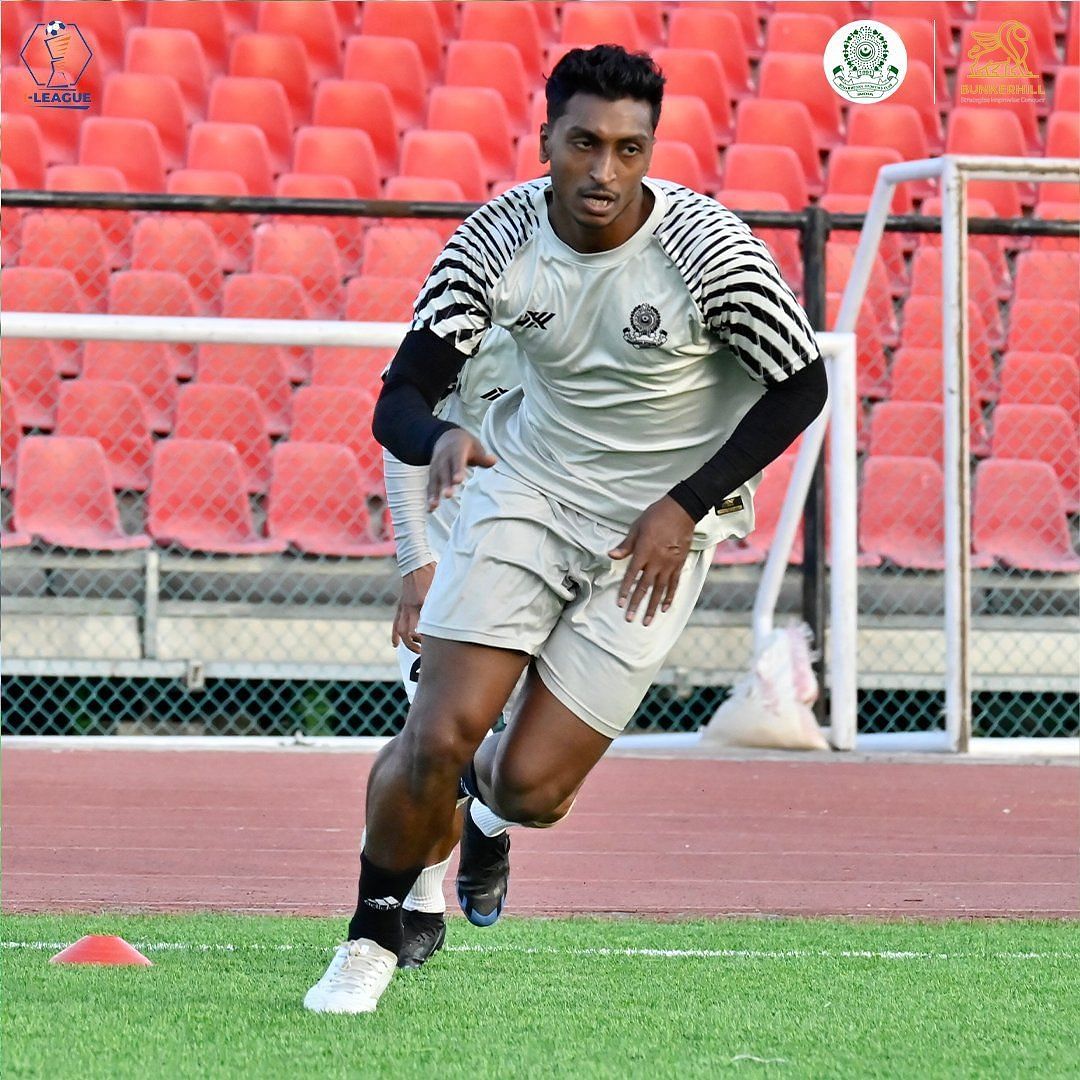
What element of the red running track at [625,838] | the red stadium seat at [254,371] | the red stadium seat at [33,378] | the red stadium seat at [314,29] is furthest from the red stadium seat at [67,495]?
the red stadium seat at [314,29]

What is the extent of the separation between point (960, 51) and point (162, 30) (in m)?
5.15

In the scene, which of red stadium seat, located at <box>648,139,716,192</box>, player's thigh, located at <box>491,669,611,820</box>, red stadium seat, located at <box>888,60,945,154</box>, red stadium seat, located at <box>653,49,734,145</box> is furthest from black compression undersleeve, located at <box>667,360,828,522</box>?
red stadium seat, located at <box>888,60,945,154</box>

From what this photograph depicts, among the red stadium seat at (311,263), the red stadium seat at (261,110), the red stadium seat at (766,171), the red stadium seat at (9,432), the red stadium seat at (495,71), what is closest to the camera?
the red stadium seat at (9,432)

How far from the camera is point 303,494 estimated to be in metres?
8.74

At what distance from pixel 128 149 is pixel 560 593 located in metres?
7.88

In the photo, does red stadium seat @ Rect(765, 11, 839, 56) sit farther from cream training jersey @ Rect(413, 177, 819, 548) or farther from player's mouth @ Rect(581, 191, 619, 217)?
player's mouth @ Rect(581, 191, 619, 217)

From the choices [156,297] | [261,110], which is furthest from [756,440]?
[261,110]

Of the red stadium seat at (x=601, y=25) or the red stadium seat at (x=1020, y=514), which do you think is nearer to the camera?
the red stadium seat at (x=1020, y=514)

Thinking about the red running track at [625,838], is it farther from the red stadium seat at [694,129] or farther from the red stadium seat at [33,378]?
the red stadium seat at [694,129]

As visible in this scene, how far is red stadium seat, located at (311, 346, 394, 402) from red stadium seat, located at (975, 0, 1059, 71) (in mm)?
5313

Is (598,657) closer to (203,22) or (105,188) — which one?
(105,188)

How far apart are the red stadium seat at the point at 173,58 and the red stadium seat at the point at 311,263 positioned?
2.03m

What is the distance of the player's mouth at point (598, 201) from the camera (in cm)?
359

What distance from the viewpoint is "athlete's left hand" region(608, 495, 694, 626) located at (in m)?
3.64
